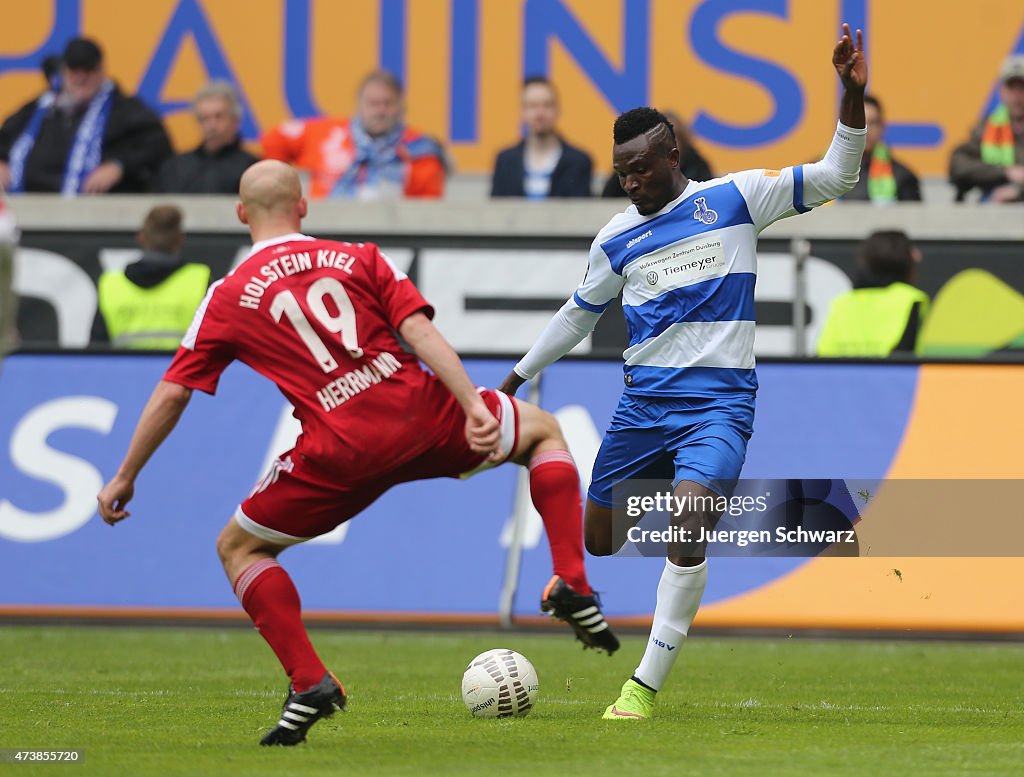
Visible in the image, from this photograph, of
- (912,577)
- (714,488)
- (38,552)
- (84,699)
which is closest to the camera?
(714,488)

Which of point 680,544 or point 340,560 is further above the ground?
point 680,544

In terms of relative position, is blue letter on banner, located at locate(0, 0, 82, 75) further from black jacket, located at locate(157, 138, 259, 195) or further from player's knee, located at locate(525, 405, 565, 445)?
player's knee, located at locate(525, 405, 565, 445)

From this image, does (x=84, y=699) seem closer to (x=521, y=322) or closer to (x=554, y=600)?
(x=554, y=600)

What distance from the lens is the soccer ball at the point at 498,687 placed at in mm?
7145

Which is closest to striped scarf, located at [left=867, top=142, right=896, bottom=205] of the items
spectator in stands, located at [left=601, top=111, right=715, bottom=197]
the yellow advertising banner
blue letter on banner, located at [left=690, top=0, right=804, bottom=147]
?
spectator in stands, located at [left=601, top=111, right=715, bottom=197]

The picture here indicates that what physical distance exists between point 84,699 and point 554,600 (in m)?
2.25

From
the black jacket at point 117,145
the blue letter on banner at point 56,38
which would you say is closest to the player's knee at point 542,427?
the black jacket at point 117,145

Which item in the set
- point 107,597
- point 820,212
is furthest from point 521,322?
point 107,597

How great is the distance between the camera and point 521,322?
13.1 metres

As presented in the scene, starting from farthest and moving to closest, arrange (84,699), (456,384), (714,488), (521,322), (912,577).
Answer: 1. (521,322)
2. (912,577)
3. (84,699)
4. (714,488)
5. (456,384)

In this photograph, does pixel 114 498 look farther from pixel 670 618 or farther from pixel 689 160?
pixel 689 160

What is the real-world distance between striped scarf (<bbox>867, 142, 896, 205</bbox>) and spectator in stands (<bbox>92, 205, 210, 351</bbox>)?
197 inches

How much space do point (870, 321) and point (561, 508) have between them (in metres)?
4.88

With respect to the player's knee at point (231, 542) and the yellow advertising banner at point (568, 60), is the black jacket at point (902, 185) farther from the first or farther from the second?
the player's knee at point (231, 542)
